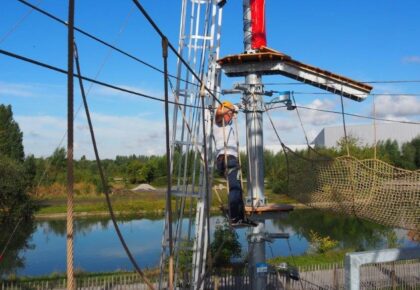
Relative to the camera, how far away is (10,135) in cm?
3272

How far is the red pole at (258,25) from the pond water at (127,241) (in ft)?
30.0

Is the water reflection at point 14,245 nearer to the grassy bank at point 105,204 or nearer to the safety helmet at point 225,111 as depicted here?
the grassy bank at point 105,204

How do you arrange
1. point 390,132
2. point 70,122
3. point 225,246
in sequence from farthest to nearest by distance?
point 390,132
point 225,246
point 70,122

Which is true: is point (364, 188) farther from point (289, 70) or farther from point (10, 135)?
point (10, 135)

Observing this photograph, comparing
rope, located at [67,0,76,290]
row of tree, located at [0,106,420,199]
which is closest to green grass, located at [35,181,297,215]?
row of tree, located at [0,106,420,199]

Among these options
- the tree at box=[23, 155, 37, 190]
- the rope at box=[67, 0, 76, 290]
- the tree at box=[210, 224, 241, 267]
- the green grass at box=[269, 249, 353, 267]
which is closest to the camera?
the rope at box=[67, 0, 76, 290]

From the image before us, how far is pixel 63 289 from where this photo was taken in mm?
9539

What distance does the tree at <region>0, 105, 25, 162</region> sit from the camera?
3111cm

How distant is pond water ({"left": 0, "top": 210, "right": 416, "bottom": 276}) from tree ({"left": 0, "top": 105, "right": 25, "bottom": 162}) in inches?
227

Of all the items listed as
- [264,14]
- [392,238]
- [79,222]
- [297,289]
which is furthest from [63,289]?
[79,222]

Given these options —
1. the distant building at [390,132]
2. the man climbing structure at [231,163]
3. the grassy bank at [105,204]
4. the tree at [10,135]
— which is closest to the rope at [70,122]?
the man climbing structure at [231,163]

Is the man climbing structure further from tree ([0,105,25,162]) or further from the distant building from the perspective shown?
the distant building

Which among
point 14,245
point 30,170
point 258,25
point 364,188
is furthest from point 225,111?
point 30,170

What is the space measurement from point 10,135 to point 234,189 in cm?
3083
